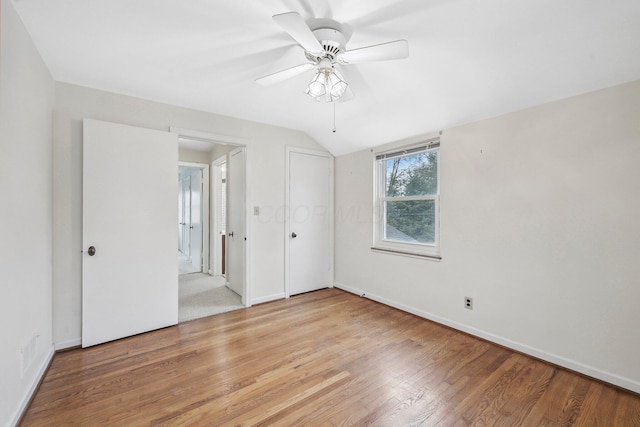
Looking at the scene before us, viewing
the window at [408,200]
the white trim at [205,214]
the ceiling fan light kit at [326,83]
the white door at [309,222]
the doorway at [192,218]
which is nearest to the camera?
the ceiling fan light kit at [326,83]

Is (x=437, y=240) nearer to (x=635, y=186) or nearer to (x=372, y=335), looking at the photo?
(x=372, y=335)

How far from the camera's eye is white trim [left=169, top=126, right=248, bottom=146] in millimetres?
2980

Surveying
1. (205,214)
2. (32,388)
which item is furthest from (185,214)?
(32,388)

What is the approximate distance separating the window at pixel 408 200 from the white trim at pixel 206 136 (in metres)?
1.87

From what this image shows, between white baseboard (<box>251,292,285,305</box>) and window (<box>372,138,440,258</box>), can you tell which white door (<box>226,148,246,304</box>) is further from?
window (<box>372,138,440,258</box>)

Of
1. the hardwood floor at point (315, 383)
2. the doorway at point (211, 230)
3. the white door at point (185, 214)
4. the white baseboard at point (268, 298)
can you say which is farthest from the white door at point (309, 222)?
the white door at point (185, 214)

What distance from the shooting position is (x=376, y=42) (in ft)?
6.15

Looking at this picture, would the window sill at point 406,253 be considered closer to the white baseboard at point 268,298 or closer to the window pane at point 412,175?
the window pane at point 412,175

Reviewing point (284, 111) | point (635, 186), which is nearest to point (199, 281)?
point (284, 111)

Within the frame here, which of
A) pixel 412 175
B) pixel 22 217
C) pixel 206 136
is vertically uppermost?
pixel 206 136

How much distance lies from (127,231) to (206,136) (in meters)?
1.32

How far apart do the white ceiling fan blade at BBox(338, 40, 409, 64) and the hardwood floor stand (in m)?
2.21

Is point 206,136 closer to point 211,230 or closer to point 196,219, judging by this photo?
point 211,230

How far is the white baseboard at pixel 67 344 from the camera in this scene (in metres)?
2.37
